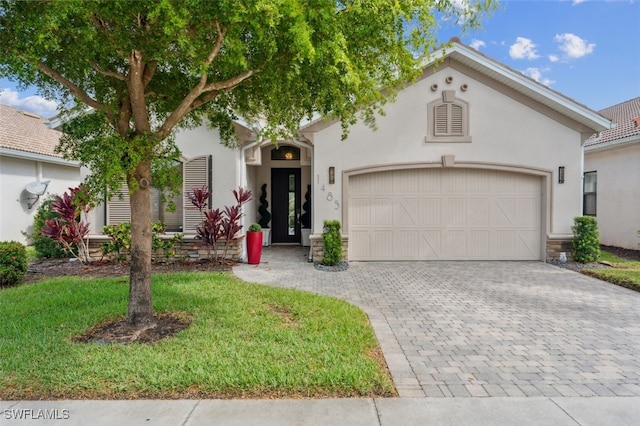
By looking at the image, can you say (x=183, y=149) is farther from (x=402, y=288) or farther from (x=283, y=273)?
(x=402, y=288)

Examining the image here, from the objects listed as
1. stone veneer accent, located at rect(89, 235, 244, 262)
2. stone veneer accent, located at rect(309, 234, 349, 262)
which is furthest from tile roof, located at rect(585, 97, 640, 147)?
stone veneer accent, located at rect(89, 235, 244, 262)

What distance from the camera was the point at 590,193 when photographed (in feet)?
46.2

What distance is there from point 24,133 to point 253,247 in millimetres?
11893

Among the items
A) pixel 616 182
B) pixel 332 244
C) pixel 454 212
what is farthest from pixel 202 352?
pixel 616 182

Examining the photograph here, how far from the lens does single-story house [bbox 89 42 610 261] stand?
1032 centimetres

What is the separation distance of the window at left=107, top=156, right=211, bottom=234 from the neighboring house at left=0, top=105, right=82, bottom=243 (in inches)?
177

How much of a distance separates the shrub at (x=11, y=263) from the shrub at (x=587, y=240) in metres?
13.0

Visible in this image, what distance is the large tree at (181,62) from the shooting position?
3.91 meters

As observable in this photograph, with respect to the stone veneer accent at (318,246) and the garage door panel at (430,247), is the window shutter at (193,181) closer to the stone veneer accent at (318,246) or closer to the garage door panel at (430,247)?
the stone veneer accent at (318,246)

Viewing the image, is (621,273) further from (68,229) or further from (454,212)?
(68,229)

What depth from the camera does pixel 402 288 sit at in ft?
25.5

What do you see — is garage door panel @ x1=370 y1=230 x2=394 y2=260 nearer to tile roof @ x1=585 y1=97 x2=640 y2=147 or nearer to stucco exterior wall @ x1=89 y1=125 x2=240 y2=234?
stucco exterior wall @ x1=89 y1=125 x2=240 y2=234

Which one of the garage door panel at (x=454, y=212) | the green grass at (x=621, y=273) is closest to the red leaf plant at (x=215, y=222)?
the garage door panel at (x=454, y=212)

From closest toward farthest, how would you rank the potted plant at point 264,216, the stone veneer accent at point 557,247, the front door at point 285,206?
the stone veneer accent at point 557,247
the potted plant at point 264,216
the front door at point 285,206
